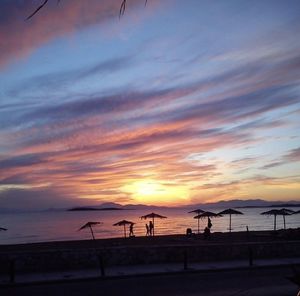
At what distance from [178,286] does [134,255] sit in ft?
18.8

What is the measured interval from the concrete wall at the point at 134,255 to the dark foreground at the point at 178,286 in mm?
2590

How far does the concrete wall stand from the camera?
67.7 feet

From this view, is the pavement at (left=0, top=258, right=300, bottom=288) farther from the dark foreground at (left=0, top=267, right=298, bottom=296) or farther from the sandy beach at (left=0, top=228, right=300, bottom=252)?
the sandy beach at (left=0, top=228, right=300, bottom=252)

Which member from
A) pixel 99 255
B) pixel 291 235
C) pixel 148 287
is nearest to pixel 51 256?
pixel 99 255

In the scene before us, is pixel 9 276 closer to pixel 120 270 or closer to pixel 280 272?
pixel 120 270

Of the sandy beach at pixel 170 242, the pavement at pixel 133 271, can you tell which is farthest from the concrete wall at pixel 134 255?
the sandy beach at pixel 170 242

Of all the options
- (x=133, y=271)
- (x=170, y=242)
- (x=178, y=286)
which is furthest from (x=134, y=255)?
(x=170, y=242)

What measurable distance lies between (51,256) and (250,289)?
9331mm

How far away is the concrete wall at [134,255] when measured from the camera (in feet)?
67.7

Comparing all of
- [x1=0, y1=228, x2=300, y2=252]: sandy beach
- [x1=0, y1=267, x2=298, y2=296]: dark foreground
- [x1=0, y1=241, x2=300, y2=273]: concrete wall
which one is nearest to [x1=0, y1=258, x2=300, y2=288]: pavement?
[x1=0, y1=267, x2=298, y2=296]: dark foreground

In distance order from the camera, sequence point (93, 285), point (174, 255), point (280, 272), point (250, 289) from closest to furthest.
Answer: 1. point (250, 289)
2. point (93, 285)
3. point (280, 272)
4. point (174, 255)

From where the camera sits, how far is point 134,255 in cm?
2259

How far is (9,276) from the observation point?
19172mm

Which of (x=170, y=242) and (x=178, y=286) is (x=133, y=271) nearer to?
(x=178, y=286)
